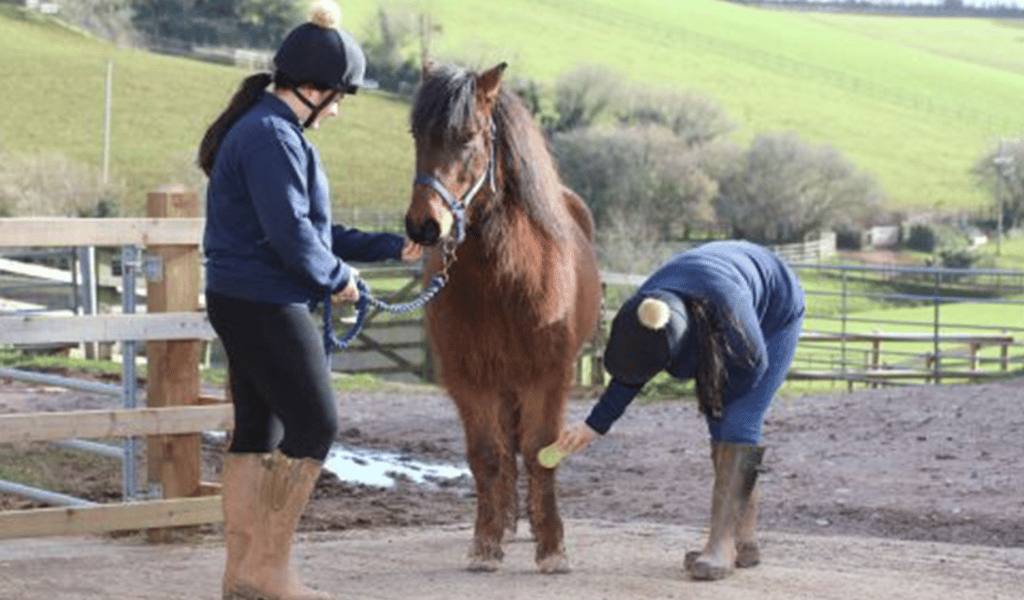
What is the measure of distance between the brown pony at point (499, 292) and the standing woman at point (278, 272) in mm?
623

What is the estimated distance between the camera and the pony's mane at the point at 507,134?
20.9 ft

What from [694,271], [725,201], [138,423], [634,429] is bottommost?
[725,201]

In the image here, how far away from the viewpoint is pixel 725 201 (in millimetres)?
78562

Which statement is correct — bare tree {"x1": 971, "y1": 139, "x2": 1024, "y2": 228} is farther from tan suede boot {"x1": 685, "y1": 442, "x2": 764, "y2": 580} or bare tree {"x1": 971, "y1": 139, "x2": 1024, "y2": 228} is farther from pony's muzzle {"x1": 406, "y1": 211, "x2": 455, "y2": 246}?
pony's muzzle {"x1": 406, "y1": 211, "x2": 455, "y2": 246}

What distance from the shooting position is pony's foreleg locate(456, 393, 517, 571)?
6.89 meters

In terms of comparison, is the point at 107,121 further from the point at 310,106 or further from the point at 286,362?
the point at 286,362

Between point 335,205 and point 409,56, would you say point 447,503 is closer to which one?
point 335,205

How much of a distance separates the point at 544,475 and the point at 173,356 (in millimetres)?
1746

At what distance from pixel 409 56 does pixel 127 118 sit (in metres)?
11.1

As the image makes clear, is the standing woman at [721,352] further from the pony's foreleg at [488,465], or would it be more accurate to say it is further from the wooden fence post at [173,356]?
the wooden fence post at [173,356]

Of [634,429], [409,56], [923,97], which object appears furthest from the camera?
[923,97]

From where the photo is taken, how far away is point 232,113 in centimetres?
571

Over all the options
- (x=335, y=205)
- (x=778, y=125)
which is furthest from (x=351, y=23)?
(x=778, y=125)

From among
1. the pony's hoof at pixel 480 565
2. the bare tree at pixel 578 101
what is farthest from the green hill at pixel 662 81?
the pony's hoof at pixel 480 565
